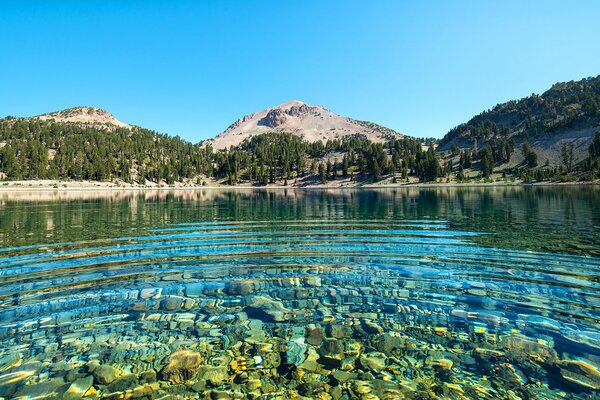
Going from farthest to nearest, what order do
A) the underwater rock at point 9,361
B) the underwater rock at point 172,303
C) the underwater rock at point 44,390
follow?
the underwater rock at point 172,303 < the underwater rock at point 9,361 < the underwater rock at point 44,390

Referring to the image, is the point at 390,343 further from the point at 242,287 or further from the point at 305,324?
the point at 242,287

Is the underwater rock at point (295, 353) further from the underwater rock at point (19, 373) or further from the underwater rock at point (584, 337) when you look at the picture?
the underwater rock at point (584, 337)

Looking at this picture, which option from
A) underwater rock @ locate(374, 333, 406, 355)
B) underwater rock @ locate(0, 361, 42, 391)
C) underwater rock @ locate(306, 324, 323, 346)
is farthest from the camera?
underwater rock @ locate(306, 324, 323, 346)

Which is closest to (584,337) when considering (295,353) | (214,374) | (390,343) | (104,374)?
(390,343)

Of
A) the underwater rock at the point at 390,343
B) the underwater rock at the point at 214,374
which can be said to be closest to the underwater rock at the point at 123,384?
the underwater rock at the point at 214,374

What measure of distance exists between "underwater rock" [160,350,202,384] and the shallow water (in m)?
0.04

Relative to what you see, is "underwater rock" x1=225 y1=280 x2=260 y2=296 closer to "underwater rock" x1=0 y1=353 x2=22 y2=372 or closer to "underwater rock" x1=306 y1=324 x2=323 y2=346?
"underwater rock" x1=306 y1=324 x2=323 y2=346

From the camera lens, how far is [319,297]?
12.0 metres

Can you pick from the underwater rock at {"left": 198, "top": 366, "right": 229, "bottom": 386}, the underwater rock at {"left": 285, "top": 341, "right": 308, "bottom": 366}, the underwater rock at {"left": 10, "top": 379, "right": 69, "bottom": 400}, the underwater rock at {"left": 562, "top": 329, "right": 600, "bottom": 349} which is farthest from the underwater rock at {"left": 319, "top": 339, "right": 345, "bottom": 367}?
the underwater rock at {"left": 562, "top": 329, "right": 600, "bottom": 349}

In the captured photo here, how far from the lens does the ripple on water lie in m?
7.12

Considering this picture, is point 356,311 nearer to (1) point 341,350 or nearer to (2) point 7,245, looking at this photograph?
(1) point 341,350

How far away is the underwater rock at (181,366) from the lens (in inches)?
289

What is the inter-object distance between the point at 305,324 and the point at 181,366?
3722mm

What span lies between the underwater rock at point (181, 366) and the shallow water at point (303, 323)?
1.6 inches
